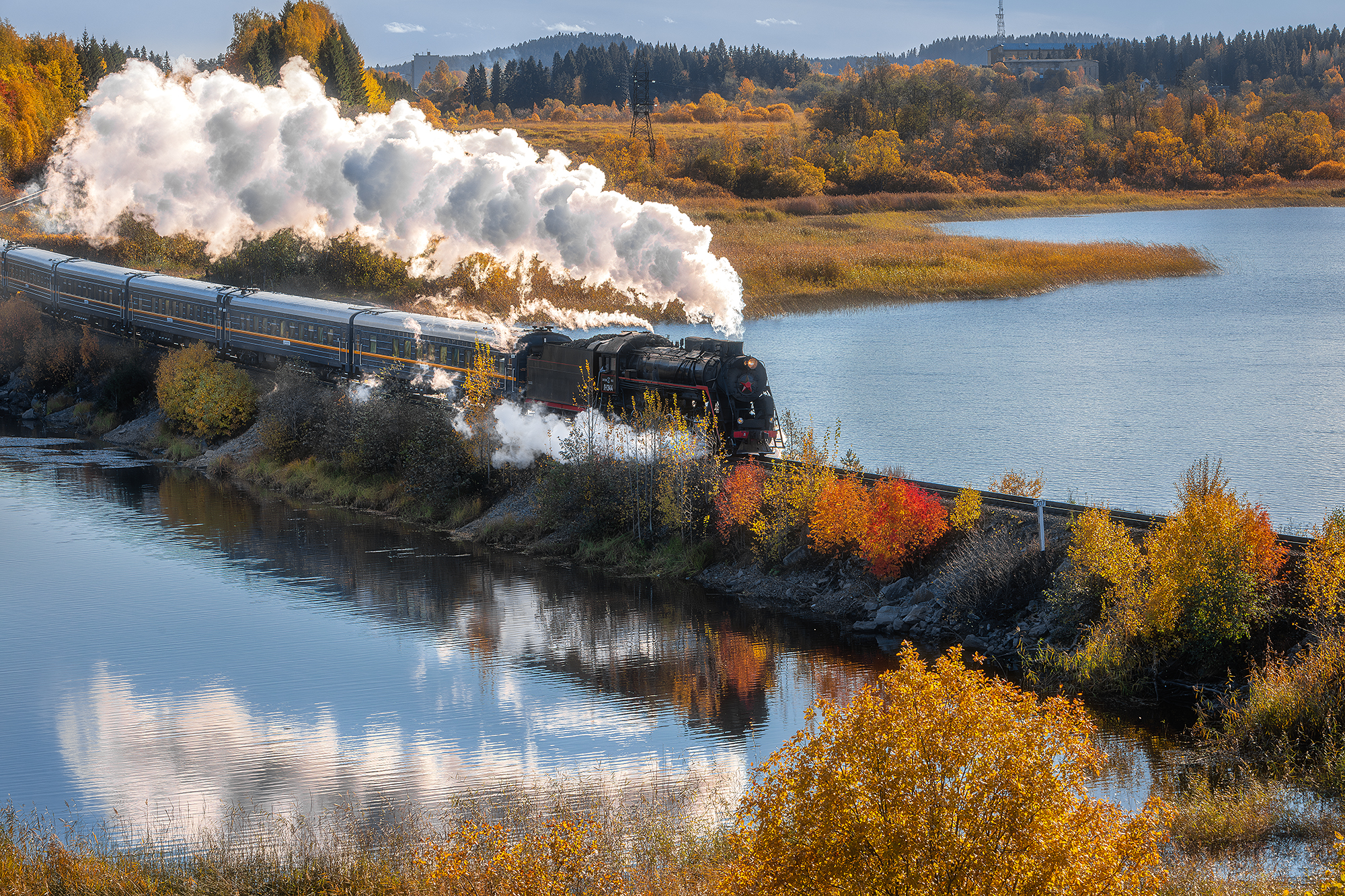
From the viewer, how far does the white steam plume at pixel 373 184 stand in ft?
152

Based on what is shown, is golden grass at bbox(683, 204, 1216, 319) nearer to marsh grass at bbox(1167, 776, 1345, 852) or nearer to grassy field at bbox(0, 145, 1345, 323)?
grassy field at bbox(0, 145, 1345, 323)

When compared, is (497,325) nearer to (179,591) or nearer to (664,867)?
(179,591)

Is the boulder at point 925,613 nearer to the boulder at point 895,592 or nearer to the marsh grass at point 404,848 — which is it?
the boulder at point 895,592

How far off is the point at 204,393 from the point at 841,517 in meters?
35.5

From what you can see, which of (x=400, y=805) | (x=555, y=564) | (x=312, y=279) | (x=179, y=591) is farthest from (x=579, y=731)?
(x=312, y=279)

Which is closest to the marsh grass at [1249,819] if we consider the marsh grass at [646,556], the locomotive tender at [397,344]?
the marsh grass at [646,556]

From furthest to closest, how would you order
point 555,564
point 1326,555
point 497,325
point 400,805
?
point 497,325
point 555,564
point 1326,555
point 400,805

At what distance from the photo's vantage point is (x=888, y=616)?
34656 millimetres

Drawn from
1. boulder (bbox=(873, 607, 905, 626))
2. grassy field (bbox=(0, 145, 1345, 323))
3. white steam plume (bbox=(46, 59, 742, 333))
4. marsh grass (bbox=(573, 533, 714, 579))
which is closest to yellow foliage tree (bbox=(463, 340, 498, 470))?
white steam plume (bbox=(46, 59, 742, 333))

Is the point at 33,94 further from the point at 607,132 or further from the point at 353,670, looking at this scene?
the point at 353,670

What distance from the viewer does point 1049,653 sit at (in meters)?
30.4

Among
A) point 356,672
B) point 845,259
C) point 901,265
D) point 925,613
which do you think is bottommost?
point 356,672

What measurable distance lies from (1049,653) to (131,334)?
2226 inches

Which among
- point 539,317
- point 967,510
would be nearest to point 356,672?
point 967,510
